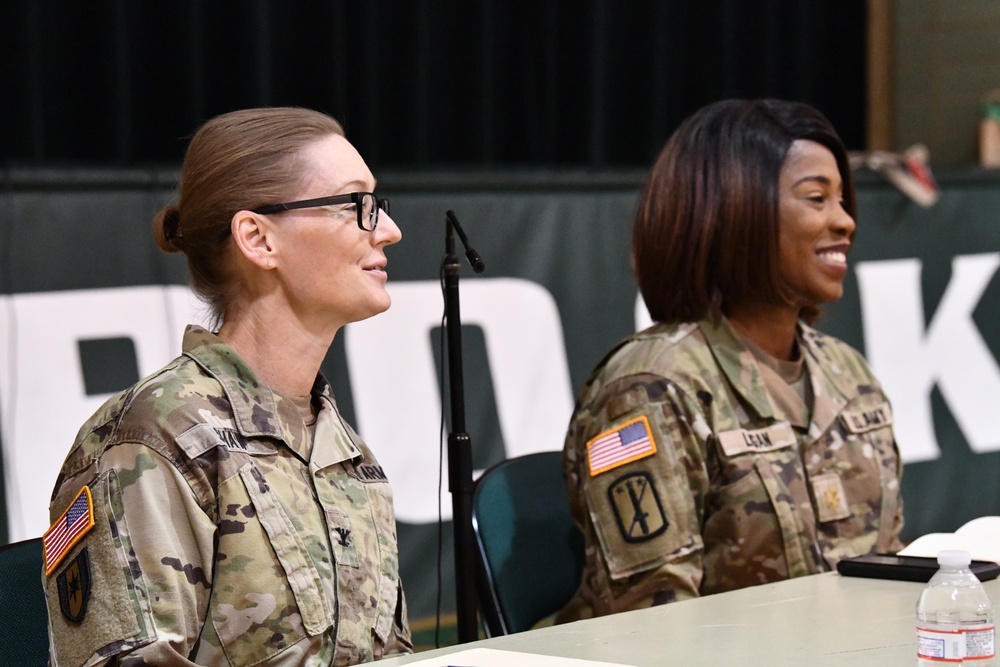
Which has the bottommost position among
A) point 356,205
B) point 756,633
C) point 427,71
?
point 756,633

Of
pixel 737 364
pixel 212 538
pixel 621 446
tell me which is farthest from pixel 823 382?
pixel 212 538

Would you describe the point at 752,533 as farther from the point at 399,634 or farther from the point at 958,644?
the point at 958,644

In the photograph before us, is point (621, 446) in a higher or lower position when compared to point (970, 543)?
higher

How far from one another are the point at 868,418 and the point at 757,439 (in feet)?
1.09

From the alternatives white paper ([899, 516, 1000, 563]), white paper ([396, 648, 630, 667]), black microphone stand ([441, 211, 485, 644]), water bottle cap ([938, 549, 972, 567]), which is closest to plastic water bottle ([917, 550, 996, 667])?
water bottle cap ([938, 549, 972, 567])

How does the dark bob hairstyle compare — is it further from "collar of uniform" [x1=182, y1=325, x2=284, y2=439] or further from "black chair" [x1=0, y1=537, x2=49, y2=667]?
"black chair" [x1=0, y1=537, x2=49, y2=667]

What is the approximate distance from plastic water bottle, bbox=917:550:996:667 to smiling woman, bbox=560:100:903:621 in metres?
0.65

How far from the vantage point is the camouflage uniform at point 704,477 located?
227cm

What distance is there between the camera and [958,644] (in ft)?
4.82

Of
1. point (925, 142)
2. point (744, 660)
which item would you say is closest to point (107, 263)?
point (744, 660)

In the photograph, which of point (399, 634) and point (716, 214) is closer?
point (399, 634)

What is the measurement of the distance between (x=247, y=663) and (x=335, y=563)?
0.60ft

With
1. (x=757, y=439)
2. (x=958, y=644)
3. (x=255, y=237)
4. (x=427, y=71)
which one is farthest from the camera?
(x=427, y=71)

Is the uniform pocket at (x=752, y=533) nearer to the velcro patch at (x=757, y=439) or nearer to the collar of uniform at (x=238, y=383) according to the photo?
the velcro patch at (x=757, y=439)
